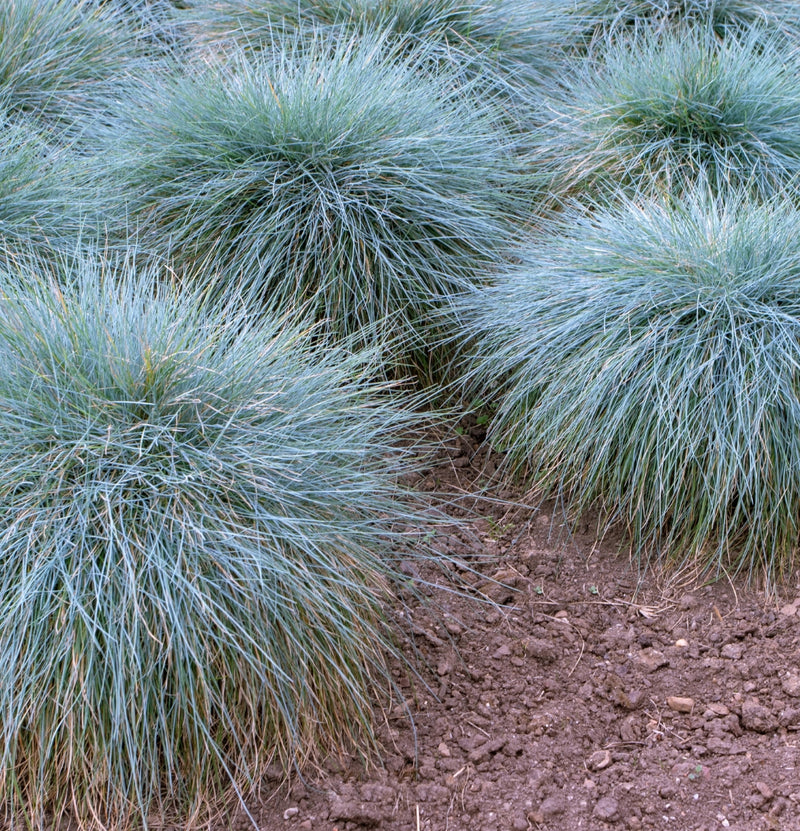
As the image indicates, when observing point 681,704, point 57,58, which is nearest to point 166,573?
point 681,704

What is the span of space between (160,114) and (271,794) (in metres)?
2.78

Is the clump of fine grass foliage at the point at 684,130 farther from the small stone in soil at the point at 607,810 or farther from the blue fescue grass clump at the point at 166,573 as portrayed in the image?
the small stone in soil at the point at 607,810

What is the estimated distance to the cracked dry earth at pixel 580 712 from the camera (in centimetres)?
242

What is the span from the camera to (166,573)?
7.47 feet

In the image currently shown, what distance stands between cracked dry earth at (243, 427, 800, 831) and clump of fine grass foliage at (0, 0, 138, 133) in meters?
2.96

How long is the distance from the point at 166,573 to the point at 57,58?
357cm

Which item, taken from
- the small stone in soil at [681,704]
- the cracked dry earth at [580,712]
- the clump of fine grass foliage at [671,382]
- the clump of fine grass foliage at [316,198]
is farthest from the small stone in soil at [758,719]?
the clump of fine grass foliage at [316,198]

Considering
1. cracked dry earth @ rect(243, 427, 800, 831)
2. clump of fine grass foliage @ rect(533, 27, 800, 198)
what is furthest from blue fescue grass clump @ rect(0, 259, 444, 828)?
clump of fine grass foliage @ rect(533, 27, 800, 198)

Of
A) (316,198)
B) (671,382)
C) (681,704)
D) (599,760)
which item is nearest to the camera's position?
(599,760)

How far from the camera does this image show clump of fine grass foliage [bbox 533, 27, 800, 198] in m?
4.07

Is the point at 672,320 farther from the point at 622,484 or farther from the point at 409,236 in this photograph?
the point at 409,236

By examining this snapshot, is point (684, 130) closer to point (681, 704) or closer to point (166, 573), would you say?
point (681, 704)

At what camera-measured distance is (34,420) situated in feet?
8.22

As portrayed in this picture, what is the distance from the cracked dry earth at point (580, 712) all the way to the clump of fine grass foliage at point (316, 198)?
3.47 ft
